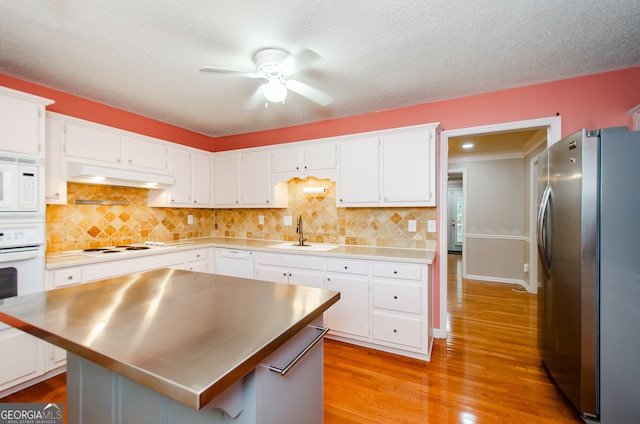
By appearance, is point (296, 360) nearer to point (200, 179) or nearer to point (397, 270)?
Result: point (397, 270)

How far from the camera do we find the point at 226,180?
392 centimetres

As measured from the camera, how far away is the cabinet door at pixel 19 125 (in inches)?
78.5

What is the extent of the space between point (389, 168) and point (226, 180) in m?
2.27

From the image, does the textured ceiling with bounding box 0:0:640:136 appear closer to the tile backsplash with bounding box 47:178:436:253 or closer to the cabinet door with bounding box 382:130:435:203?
the cabinet door with bounding box 382:130:435:203

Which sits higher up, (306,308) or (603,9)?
(603,9)

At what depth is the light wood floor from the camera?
6.04 ft

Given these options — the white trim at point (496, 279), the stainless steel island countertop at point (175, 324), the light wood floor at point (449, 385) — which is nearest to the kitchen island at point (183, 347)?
the stainless steel island countertop at point (175, 324)

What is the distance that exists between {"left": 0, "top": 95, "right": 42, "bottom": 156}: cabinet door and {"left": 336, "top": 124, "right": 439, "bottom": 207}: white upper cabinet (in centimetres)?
259

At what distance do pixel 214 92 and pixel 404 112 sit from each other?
2020 mm

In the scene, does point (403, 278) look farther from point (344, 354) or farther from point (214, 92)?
point (214, 92)

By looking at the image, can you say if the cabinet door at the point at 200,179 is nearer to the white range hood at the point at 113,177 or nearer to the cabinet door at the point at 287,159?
the white range hood at the point at 113,177

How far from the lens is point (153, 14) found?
5.49ft

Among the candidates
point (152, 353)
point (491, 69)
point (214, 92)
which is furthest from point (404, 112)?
point (152, 353)

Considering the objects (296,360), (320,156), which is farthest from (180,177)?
(296,360)
